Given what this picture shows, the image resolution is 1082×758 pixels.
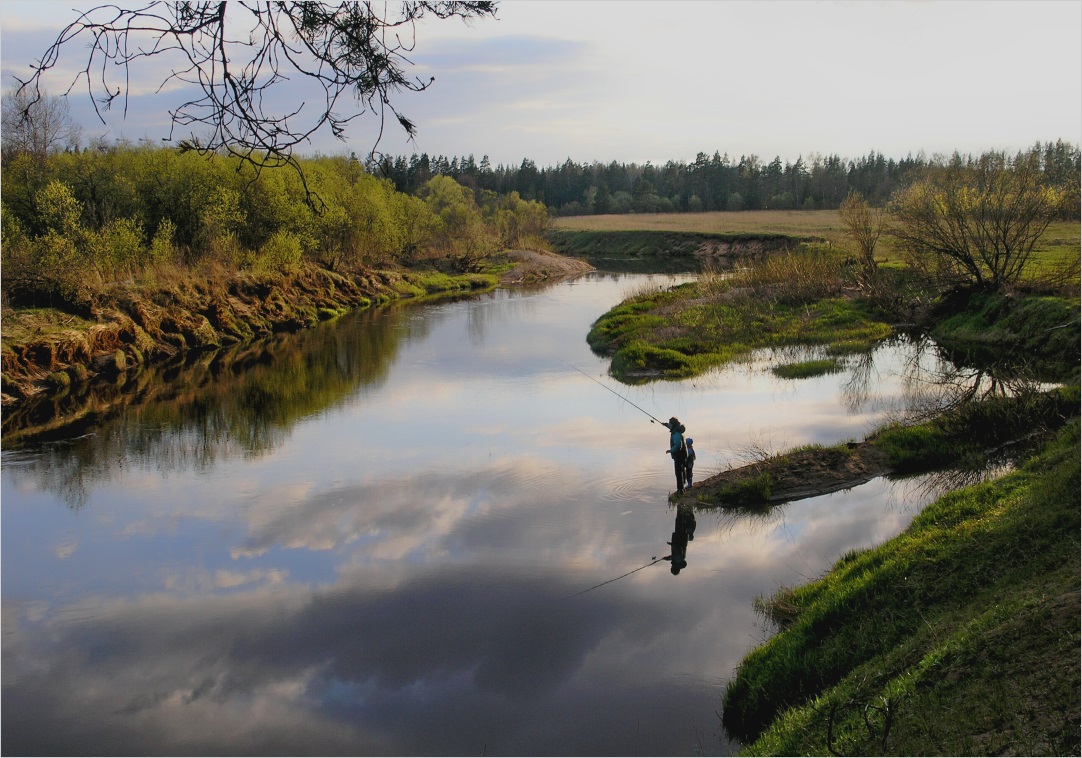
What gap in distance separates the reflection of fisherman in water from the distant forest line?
10654cm

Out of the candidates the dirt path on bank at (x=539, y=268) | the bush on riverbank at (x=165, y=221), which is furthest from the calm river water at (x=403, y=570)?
the dirt path on bank at (x=539, y=268)

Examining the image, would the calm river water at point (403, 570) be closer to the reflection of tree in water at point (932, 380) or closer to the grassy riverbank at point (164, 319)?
the reflection of tree in water at point (932, 380)

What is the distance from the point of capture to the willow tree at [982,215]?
3042cm

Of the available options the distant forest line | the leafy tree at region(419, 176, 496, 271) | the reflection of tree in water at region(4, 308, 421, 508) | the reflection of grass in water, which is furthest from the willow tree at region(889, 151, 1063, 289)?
the distant forest line

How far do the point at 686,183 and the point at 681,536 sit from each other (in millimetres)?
146124

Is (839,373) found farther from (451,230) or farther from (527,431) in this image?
(451,230)

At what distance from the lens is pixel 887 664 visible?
26.7 feet

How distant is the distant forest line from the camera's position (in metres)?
132

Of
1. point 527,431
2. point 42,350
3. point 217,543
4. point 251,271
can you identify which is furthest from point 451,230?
point 217,543

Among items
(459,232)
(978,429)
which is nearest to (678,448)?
(978,429)

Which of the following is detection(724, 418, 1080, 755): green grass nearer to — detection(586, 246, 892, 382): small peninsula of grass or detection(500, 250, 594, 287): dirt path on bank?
detection(586, 246, 892, 382): small peninsula of grass

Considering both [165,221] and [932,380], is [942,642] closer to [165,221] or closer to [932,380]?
[932,380]

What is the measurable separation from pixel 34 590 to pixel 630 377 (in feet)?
61.8

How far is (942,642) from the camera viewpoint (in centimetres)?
784
